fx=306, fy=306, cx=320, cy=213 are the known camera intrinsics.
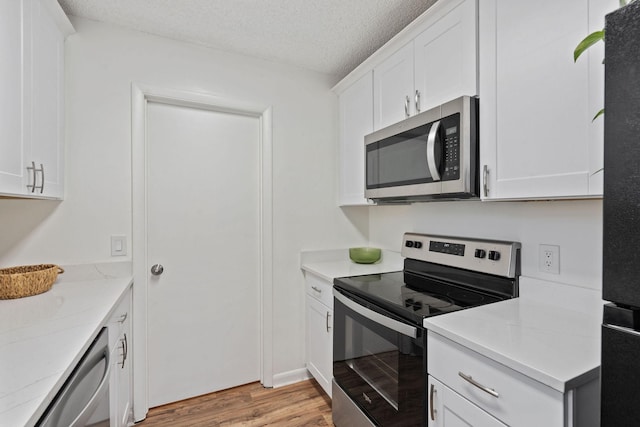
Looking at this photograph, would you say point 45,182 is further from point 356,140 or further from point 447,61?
point 447,61

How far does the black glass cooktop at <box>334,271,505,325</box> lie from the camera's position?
Result: 1.24 metres

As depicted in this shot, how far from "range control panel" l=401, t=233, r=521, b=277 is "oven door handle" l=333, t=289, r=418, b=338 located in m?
0.54

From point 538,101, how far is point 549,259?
0.66 metres

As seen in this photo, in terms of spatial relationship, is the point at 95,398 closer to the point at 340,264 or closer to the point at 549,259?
the point at 340,264

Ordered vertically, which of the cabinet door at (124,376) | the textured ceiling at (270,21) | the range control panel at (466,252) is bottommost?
the cabinet door at (124,376)

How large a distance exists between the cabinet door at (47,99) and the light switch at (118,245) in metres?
0.36

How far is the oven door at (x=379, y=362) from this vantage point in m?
1.16

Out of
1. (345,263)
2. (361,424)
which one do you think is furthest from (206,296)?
(361,424)

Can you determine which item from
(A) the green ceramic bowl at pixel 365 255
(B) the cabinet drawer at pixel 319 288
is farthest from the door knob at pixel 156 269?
(A) the green ceramic bowl at pixel 365 255

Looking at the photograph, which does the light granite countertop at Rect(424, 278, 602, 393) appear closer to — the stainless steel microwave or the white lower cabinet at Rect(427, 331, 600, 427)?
the white lower cabinet at Rect(427, 331, 600, 427)

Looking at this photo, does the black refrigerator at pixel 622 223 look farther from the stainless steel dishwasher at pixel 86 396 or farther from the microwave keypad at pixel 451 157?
the stainless steel dishwasher at pixel 86 396

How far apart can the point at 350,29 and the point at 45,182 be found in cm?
183

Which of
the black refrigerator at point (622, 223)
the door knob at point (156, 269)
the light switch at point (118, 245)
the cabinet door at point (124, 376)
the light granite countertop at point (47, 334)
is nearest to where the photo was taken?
the black refrigerator at point (622, 223)

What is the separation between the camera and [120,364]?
4.99 feet
